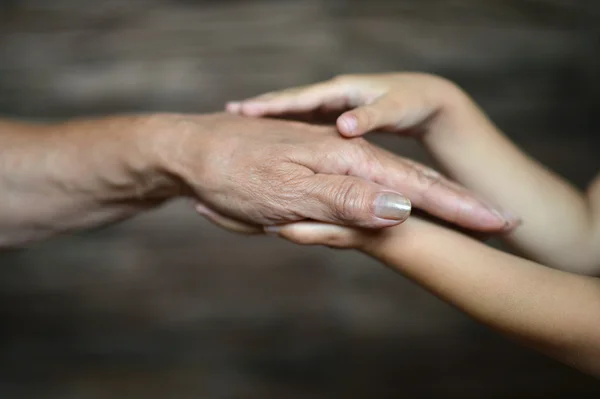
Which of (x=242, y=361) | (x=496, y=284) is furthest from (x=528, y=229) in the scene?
(x=242, y=361)

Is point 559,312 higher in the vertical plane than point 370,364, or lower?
higher

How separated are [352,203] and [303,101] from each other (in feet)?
0.64

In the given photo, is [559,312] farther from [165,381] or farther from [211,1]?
[211,1]

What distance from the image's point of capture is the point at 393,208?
722 millimetres

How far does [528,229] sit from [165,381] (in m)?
0.90

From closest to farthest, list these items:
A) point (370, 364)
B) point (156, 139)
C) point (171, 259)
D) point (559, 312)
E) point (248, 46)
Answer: point (559, 312) → point (156, 139) → point (370, 364) → point (171, 259) → point (248, 46)

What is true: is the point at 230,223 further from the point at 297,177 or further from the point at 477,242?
the point at 477,242

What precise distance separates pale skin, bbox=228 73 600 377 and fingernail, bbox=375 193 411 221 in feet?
0.16

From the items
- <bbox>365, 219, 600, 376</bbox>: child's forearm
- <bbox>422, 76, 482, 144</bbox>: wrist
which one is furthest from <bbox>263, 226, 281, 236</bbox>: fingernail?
<bbox>422, 76, 482, 144</bbox>: wrist

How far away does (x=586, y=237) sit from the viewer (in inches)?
33.9

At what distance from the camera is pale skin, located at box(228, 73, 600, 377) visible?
2.23 ft

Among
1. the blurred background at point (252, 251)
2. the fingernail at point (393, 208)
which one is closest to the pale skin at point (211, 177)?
the fingernail at point (393, 208)

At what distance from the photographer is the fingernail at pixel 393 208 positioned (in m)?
0.72

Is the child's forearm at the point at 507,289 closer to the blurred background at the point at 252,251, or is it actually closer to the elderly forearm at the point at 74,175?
the elderly forearm at the point at 74,175
